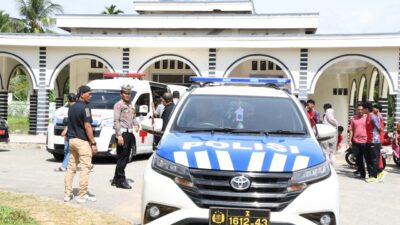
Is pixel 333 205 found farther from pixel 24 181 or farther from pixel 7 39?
pixel 7 39

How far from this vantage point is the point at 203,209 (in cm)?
417

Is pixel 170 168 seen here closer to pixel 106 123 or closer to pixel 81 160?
pixel 81 160

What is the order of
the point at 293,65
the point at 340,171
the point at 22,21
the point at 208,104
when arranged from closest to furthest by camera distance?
the point at 208,104
the point at 340,171
the point at 293,65
the point at 22,21

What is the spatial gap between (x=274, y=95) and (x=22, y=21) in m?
45.5

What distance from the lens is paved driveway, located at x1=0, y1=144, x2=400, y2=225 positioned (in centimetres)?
733

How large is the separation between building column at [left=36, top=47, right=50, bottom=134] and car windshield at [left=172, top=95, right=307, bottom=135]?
19.3 m

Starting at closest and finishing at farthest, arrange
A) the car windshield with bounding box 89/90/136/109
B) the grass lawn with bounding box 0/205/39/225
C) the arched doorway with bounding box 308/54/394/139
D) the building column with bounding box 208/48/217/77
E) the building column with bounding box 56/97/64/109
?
the grass lawn with bounding box 0/205/39/225, the car windshield with bounding box 89/90/136/109, the building column with bounding box 208/48/217/77, the arched doorway with bounding box 308/54/394/139, the building column with bounding box 56/97/64/109

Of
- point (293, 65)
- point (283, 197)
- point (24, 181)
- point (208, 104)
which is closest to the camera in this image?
point (283, 197)

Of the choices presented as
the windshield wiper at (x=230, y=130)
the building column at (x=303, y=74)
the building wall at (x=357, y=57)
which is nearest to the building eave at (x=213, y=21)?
the building column at (x=303, y=74)

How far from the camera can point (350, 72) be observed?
2927cm

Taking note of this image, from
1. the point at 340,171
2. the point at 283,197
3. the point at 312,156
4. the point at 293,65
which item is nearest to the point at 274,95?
the point at 312,156

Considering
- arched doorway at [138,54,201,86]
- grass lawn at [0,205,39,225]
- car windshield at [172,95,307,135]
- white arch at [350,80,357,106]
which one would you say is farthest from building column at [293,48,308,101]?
grass lawn at [0,205,39,225]

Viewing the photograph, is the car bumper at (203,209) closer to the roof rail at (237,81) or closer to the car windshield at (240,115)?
the car windshield at (240,115)

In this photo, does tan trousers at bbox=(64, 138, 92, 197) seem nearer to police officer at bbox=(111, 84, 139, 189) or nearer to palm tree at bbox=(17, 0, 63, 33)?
police officer at bbox=(111, 84, 139, 189)
